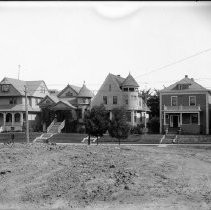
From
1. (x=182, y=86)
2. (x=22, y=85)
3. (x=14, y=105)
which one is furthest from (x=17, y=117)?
(x=182, y=86)

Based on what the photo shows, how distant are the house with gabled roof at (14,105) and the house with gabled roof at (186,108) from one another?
21064 mm

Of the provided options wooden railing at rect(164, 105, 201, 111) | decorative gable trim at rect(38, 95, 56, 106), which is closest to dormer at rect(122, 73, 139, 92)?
wooden railing at rect(164, 105, 201, 111)

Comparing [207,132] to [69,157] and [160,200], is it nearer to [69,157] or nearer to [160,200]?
[69,157]

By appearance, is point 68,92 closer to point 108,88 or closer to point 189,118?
point 108,88

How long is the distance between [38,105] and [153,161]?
4477cm

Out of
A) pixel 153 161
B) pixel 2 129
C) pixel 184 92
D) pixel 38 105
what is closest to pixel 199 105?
pixel 184 92

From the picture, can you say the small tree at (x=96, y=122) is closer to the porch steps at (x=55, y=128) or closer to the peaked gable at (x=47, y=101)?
the porch steps at (x=55, y=128)

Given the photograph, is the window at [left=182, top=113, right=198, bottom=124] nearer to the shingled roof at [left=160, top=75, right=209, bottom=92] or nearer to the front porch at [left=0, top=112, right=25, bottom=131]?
the shingled roof at [left=160, top=75, right=209, bottom=92]

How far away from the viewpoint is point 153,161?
19.5 m

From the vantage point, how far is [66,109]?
59156 mm

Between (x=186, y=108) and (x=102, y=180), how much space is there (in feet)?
127

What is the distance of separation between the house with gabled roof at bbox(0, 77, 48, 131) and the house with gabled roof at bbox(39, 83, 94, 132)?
229 cm

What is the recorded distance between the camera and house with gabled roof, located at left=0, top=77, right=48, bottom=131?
60.5 meters

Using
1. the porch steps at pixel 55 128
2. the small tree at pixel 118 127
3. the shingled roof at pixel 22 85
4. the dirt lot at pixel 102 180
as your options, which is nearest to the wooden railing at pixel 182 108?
the porch steps at pixel 55 128
